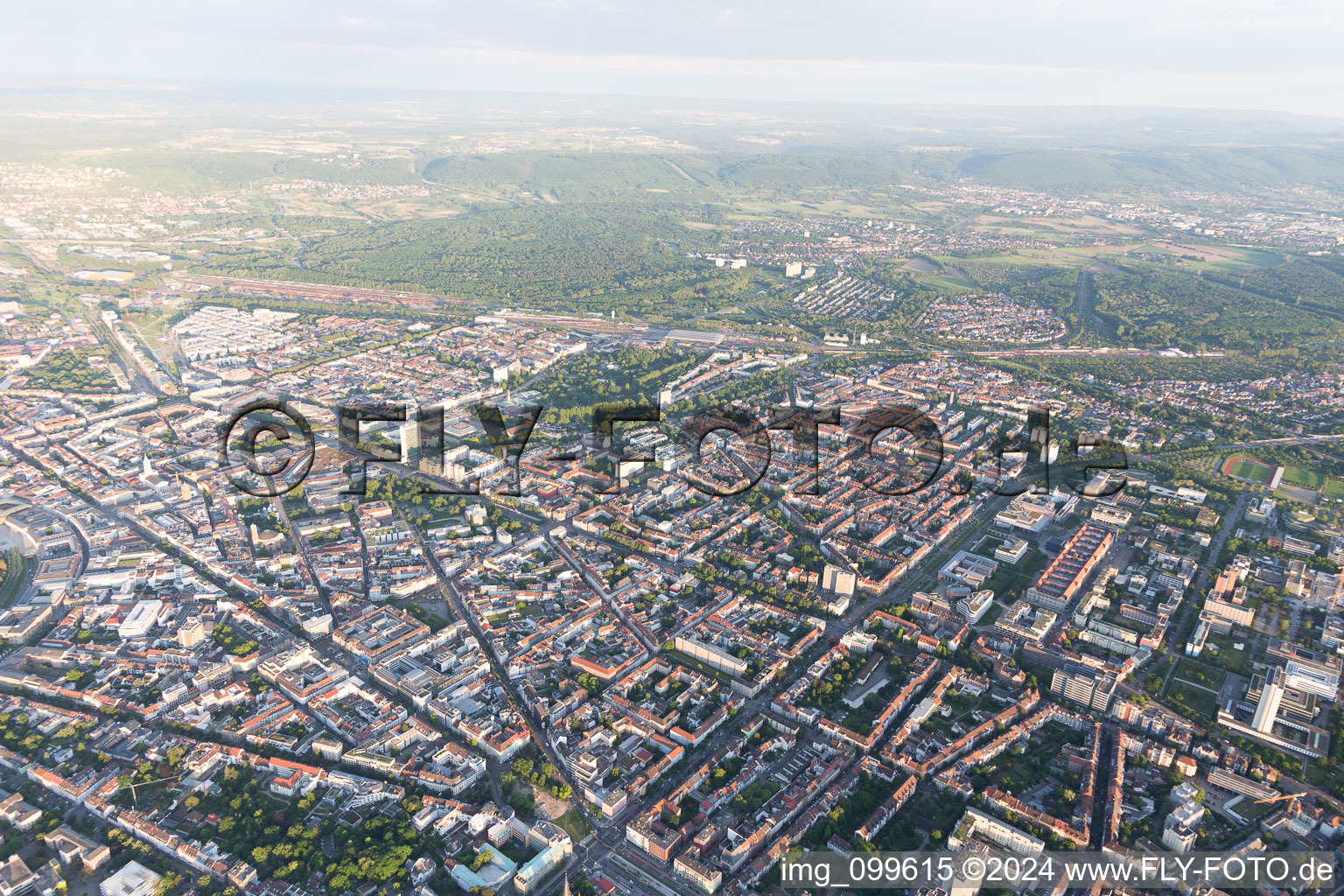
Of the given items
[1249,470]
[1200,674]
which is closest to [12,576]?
[1200,674]

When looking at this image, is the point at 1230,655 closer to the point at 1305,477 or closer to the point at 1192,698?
the point at 1192,698

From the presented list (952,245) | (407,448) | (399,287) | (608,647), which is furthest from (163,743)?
(952,245)

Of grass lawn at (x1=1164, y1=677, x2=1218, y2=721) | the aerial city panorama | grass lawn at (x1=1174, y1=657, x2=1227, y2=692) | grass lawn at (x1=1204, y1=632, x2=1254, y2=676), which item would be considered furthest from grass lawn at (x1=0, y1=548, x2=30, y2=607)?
grass lawn at (x1=1204, y1=632, x2=1254, y2=676)

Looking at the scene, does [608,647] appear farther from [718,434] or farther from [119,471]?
[119,471]

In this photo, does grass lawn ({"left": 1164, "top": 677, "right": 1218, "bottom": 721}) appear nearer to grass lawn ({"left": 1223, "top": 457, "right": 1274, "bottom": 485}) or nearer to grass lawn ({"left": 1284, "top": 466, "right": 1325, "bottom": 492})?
grass lawn ({"left": 1223, "top": 457, "right": 1274, "bottom": 485})

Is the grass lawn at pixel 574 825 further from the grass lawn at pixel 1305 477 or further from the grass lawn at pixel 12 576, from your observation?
the grass lawn at pixel 1305 477
